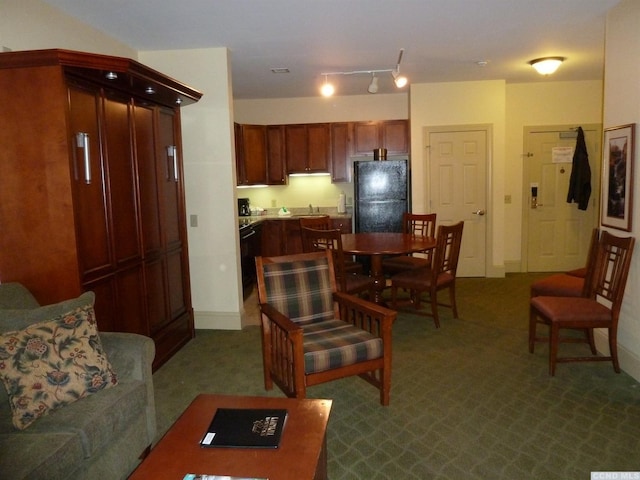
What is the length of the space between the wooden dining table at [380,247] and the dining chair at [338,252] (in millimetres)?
88

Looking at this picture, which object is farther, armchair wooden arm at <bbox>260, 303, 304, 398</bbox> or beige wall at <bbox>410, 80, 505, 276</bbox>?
beige wall at <bbox>410, 80, 505, 276</bbox>

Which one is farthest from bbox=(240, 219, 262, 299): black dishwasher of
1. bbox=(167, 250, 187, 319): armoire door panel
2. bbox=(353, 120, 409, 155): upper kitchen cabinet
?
bbox=(353, 120, 409, 155): upper kitchen cabinet

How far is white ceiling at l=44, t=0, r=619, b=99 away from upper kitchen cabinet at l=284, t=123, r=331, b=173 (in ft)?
3.95

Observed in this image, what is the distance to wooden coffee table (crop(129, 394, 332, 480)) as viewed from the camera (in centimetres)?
161

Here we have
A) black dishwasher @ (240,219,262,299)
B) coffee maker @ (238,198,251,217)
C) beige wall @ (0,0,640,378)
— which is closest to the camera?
beige wall @ (0,0,640,378)

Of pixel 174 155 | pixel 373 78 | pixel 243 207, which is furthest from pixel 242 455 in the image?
pixel 243 207

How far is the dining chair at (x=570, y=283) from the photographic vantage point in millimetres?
3629

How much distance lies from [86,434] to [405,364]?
2.28 m

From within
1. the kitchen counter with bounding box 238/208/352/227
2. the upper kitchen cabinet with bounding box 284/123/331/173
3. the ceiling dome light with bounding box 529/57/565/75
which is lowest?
the kitchen counter with bounding box 238/208/352/227

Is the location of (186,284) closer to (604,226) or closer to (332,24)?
(332,24)

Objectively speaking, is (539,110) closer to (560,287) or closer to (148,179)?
(560,287)

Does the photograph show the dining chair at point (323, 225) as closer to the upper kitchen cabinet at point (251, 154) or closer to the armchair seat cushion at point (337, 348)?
the upper kitchen cabinet at point (251, 154)

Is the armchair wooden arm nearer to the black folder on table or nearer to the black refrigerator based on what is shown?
the black folder on table

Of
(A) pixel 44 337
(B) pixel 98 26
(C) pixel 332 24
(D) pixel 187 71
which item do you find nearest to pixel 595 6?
(C) pixel 332 24
